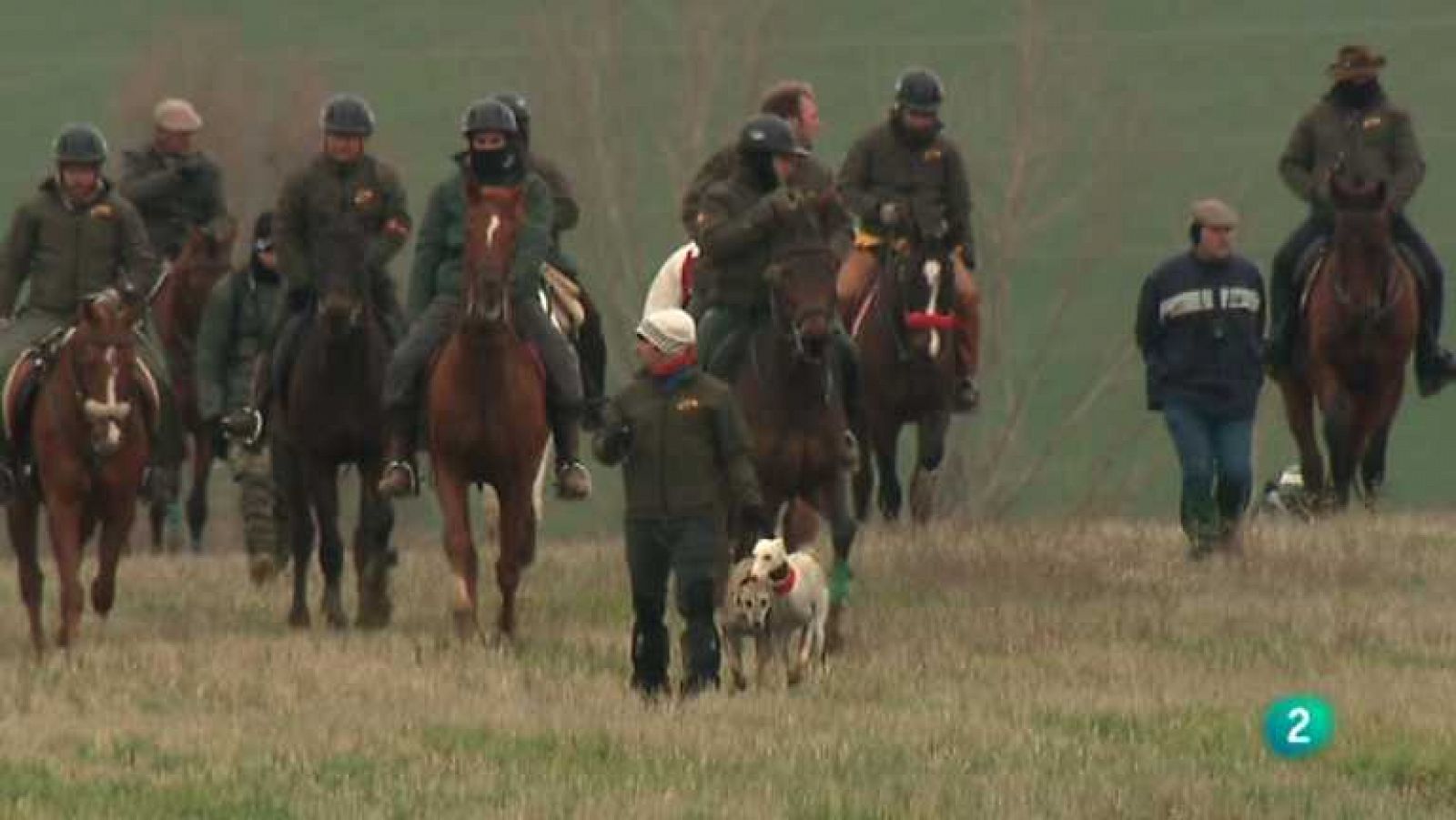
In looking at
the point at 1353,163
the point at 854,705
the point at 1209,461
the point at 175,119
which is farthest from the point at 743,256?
the point at 175,119

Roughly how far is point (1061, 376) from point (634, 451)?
52.3 metres

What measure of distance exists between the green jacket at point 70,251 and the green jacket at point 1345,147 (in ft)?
27.6

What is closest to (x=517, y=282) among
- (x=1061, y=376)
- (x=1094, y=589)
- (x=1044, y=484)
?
(x=1094, y=589)

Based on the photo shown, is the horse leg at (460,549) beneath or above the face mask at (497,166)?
beneath

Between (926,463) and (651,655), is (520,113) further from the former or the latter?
(651,655)

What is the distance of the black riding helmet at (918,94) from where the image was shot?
1038 inches

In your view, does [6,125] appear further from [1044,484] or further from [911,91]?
[911,91]

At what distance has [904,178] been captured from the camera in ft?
86.4

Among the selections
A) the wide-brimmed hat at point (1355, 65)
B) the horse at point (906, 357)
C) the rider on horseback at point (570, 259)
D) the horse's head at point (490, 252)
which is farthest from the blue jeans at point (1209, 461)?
the horse's head at point (490, 252)

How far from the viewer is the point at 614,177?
67000mm

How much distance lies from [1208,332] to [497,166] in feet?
19.2

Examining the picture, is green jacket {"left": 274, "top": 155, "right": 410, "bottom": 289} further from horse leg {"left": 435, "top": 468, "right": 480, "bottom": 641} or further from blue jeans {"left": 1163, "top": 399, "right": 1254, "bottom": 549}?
blue jeans {"left": 1163, "top": 399, "right": 1254, "bottom": 549}

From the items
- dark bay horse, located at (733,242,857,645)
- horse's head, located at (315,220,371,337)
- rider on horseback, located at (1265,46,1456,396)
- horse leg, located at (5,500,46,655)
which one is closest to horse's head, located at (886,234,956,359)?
rider on horseback, located at (1265,46,1456,396)

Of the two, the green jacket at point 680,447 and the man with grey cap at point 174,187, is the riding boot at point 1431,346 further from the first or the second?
the green jacket at point 680,447
